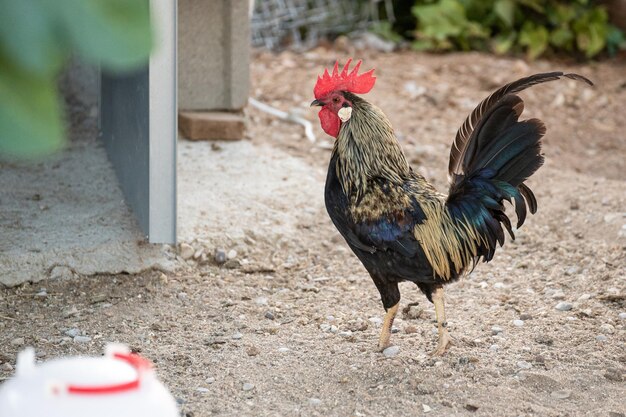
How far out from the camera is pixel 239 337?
378 cm

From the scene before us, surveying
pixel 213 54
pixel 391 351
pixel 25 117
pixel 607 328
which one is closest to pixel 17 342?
pixel 391 351

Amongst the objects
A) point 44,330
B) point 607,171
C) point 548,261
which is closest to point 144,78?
point 44,330

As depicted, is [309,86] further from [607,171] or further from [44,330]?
[44,330]

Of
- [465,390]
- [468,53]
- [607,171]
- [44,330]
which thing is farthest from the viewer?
[468,53]

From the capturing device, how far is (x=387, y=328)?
11.8ft

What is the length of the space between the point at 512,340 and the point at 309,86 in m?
4.25

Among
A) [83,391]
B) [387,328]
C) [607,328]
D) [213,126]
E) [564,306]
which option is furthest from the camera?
[213,126]

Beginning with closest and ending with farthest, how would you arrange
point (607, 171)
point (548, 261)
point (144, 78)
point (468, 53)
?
point (144, 78)
point (548, 261)
point (607, 171)
point (468, 53)

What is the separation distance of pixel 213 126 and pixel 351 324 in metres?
2.45

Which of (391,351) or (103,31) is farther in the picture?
(391,351)

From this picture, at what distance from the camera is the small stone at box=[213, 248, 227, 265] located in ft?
14.8

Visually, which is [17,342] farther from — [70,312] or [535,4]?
[535,4]

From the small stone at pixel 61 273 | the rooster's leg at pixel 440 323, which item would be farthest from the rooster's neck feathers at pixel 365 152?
the small stone at pixel 61 273

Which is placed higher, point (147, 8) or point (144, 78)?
point (147, 8)
